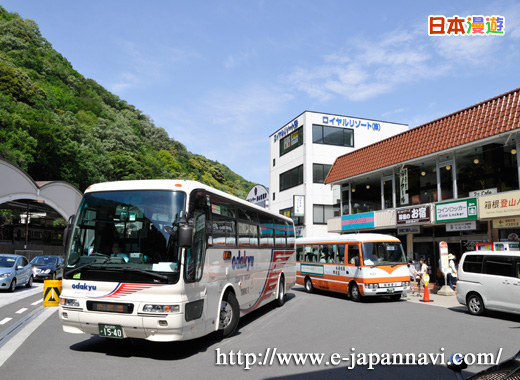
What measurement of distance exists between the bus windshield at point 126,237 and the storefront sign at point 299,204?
2998 cm

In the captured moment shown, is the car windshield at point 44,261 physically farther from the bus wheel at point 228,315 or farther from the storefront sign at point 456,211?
the storefront sign at point 456,211

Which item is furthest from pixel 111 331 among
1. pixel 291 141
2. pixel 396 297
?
pixel 291 141

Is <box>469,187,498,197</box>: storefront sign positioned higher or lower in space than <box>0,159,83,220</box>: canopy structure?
lower

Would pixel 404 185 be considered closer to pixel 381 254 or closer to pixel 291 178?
pixel 381 254

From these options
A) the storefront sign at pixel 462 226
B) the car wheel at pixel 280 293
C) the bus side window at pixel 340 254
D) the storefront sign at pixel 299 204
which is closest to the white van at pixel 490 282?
the bus side window at pixel 340 254

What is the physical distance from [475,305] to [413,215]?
33.9 ft

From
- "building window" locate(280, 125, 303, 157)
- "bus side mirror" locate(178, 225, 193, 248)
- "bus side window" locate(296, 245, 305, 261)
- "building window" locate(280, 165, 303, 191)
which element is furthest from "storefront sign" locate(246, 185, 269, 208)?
"bus side mirror" locate(178, 225, 193, 248)

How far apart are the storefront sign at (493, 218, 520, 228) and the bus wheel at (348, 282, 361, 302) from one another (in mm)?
7544

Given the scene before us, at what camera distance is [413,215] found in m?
22.4

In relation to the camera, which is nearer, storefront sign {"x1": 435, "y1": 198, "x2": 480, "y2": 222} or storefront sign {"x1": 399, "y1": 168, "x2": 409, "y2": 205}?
storefront sign {"x1": 435, "y1": 198, "x2": 480, "y2": 222}

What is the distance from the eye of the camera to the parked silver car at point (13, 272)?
55.8 ft

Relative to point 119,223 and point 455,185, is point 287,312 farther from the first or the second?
point 455,185

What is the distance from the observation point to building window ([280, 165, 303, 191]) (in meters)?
38.8

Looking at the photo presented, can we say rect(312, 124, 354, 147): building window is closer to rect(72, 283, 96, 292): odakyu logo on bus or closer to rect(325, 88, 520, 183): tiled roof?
rect(325, 88, 520, 183): tiled roof
